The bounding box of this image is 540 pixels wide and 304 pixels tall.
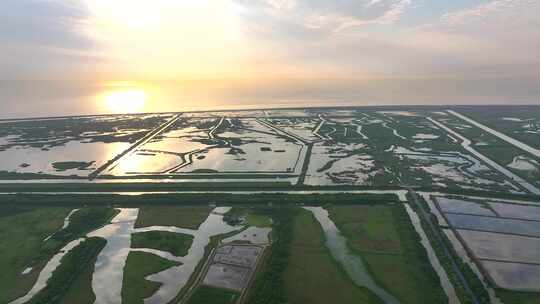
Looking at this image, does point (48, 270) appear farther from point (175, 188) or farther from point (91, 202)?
point (175, 188)

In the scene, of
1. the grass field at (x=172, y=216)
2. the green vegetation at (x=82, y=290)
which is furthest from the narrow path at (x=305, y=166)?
the green vegetation at (x=82, y=290)

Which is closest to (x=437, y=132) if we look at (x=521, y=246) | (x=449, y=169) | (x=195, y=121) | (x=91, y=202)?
(x=449, y=169)

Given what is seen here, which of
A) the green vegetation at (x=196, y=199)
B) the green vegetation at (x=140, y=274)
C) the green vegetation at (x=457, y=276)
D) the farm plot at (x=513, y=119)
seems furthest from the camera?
the farm plot at (x=513, y=119)

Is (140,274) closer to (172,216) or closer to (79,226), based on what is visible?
(172,216)

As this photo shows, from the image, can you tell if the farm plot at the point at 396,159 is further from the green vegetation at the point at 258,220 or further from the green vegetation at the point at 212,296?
the green vegetation at the point at 212,296

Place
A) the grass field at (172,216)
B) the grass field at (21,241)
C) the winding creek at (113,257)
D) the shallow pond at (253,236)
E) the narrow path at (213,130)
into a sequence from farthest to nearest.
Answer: the narrow path at (213,130), the grass field at (172,216), the shallow pond at (253,236), the grass field at (21,241), the winding creek at (113,257)

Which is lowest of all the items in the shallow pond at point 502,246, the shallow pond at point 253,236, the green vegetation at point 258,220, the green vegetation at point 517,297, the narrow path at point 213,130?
the green vegetation at point 517,297

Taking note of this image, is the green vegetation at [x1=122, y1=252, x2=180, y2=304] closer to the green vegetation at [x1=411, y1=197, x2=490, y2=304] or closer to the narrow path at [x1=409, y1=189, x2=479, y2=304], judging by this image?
the green vegetation at [x1=411, y1=197, x2=490, y2=304]

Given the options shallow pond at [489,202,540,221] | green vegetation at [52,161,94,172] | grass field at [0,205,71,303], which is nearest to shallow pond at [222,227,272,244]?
grass field at [0,205,71,303]
